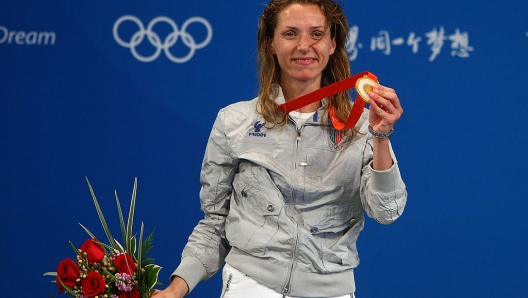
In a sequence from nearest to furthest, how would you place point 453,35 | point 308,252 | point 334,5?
point 308,252, point 334,5, point 453,35

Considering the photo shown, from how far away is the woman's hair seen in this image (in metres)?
2.06

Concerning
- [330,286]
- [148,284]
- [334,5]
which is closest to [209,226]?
[148,284]

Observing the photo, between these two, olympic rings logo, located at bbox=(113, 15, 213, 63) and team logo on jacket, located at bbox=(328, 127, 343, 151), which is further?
olympic rings logo, located at bbox=(113, 15, 213, 63)

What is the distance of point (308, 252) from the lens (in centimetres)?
193

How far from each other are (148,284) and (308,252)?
41cm

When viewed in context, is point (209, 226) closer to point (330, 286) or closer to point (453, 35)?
point (330, 286)

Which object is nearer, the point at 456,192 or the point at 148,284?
the point at 148,284

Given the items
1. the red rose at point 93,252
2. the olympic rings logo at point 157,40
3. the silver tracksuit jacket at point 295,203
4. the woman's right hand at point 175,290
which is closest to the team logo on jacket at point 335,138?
the silver tracksuit jacket at point 295,203

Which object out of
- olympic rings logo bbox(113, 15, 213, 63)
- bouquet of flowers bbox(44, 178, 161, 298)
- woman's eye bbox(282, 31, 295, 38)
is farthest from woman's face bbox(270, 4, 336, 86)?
olympic rings logo bbox(113, 15, 213, 63)

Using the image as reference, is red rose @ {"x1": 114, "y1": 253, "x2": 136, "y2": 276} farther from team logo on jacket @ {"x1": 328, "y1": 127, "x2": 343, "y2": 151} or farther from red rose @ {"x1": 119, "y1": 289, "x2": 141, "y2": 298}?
team logo on jacket @ {"x1": 328, "y1": 127, "x2": 343, "y2": 151}

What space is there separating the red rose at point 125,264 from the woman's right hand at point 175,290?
0.09m

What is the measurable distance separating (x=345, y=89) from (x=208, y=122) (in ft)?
5.86

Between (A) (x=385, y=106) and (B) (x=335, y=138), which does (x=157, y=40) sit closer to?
(B) (x=335, y=138)

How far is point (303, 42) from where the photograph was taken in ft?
6.66
